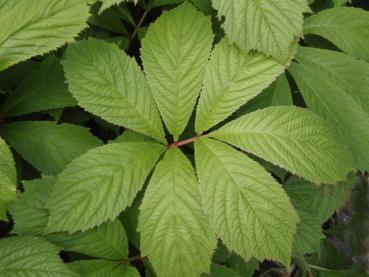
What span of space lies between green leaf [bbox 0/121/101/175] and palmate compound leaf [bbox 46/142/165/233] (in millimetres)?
118

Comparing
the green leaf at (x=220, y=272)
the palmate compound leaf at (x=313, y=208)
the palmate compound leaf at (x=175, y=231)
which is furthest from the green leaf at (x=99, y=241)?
the palmate compound leaf at (x=313, y=208)

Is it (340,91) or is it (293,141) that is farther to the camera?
(340,91)

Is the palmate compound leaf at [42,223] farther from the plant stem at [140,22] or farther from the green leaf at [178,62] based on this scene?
the plant stem at [140,22]

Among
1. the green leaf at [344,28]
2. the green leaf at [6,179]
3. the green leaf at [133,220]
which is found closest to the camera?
the green leaf at [6,179]

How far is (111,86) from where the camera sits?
1.07m

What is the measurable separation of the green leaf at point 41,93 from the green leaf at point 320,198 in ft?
2.35

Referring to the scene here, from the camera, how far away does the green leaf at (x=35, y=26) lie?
98cm

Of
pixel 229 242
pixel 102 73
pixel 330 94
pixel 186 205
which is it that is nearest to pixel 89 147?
pixel 102 73

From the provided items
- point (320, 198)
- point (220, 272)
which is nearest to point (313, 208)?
point (320, 198)

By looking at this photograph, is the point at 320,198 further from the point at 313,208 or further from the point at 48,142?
the point at 48,142

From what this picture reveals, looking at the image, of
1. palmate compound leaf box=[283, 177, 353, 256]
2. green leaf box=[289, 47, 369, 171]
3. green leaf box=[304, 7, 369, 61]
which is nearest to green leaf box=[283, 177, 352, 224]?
palmate compound leaf box=[283, 177, 353, 256]

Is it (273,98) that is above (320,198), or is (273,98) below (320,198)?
above

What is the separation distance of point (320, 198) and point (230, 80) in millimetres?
511

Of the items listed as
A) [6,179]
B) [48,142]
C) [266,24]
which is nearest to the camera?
[6,179]
